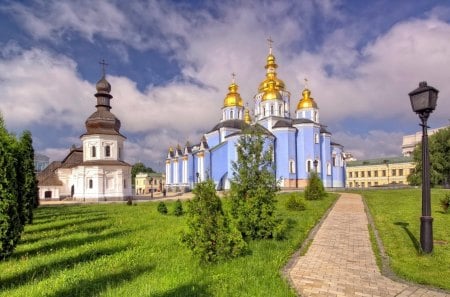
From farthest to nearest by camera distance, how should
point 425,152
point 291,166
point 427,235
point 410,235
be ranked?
point 291,166 → point 410,235 → point 425,152 → point 427,235

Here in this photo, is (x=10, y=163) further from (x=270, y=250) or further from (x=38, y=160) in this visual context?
(x=38, y=160)

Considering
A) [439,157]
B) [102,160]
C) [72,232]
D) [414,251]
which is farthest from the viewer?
[439,157]

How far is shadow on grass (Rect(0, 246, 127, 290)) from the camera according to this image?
5668 mm

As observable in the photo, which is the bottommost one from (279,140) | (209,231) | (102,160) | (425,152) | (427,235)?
(427,235)

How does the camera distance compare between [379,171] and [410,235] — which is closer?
[410,235]

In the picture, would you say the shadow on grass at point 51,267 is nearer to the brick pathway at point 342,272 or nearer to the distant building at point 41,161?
the brick pathway at point 342,272

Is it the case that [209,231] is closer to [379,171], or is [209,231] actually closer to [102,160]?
[102,160]

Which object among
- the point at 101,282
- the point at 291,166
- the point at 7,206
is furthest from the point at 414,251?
the point at 291,166

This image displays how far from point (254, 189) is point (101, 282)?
13.9ft

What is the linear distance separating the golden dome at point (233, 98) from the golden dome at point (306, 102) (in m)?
8.62

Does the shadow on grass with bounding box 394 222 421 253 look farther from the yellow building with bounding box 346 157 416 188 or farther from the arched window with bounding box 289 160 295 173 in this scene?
the yellow building with bounding box 346 157 416 188

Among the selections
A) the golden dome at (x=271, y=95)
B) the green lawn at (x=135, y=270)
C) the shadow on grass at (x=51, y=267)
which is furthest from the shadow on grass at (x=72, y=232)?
the golden dome at (x=271, y=95)

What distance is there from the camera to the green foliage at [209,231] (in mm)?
6230

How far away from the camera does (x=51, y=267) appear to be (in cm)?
652
